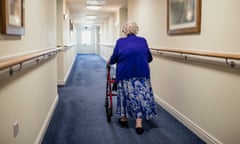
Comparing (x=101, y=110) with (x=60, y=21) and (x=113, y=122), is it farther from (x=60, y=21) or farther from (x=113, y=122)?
(x=60, y=21)

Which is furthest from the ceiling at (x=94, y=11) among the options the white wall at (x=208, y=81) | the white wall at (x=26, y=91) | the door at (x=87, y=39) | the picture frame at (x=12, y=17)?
the door at (x=87, y=39)

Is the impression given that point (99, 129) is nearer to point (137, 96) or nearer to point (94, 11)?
point (137, 96)

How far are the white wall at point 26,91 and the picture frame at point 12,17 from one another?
53 millimetres

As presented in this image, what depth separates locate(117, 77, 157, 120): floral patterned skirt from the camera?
3.34 meters

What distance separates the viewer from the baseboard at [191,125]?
9.24 ft

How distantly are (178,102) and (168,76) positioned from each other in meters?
0.55

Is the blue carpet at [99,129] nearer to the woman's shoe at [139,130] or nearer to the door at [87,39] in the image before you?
the woman's shoe at [139,130]

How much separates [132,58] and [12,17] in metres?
1.72

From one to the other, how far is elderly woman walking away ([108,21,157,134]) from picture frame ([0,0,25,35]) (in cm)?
147

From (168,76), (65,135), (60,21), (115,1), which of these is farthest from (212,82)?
(115,1)

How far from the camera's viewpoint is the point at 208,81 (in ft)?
9.27

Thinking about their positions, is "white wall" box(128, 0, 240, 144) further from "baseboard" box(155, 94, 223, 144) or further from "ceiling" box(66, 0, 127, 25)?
"ceiling" box(66, 0, 127, 25)

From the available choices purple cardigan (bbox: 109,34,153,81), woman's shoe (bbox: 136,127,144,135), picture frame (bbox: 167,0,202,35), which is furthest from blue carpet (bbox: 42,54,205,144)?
picture frame (bbox: 167,0,202,35)

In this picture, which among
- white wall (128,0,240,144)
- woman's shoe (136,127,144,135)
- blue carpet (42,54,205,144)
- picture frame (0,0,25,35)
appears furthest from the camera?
woman's shoe (136,127,144,135)
